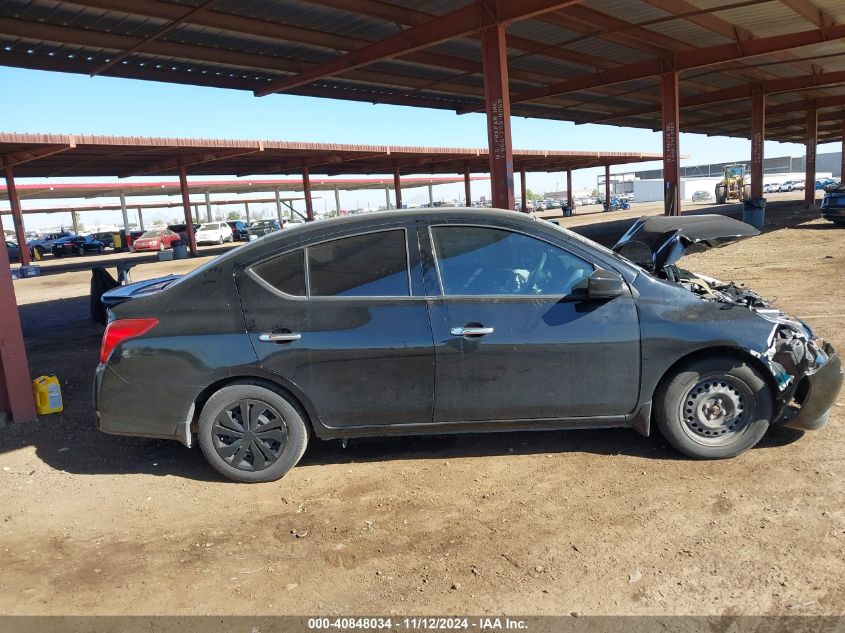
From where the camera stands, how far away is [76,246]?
43344 millimetres

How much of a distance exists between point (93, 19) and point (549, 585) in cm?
1337

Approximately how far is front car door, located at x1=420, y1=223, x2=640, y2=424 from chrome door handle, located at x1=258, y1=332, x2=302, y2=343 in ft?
2.87

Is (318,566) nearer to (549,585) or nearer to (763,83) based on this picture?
(549,585)

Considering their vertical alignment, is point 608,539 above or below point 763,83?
below

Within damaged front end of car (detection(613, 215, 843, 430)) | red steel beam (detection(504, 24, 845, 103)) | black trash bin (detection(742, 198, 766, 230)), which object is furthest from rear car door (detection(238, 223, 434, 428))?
black trash bin (detection(742, 198, 766, 230))

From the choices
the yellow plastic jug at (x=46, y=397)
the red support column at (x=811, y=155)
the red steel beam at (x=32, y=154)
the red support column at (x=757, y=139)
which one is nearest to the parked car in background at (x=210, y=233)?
the red steel beam at (x=32, y=154)

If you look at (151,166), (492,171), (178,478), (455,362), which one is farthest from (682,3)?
(151,166)

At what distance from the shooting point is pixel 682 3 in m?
13.7

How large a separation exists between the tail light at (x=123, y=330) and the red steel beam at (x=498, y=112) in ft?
34.0

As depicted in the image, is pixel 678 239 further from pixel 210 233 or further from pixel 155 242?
pixel 210 233

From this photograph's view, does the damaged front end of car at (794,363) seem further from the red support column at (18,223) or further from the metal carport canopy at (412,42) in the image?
the red support column at (18,223)

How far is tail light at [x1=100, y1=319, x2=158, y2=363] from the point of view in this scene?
13.0 feet

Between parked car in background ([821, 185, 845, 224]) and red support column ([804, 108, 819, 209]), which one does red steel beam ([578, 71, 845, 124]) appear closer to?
parked car in background ([821, 185, 845, 224])

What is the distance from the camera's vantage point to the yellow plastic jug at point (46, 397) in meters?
5.55
